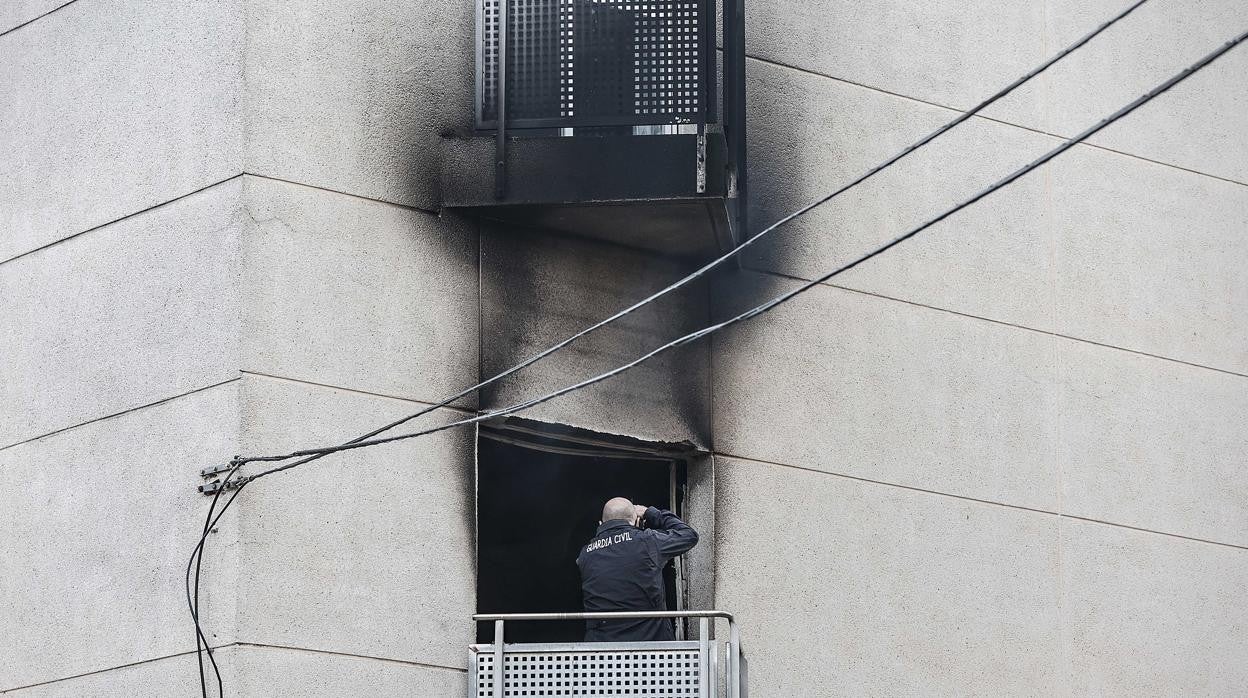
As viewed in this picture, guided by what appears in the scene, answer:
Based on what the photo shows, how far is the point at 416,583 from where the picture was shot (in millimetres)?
11844

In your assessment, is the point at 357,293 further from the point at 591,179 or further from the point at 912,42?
the point at 912,42

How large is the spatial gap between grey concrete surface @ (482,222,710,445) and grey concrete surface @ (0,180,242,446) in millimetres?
1835

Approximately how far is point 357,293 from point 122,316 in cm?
164

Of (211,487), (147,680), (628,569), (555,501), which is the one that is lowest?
(147,680)

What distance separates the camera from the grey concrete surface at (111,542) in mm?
11500

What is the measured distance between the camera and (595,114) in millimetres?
12328

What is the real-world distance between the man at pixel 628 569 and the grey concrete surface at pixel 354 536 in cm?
86

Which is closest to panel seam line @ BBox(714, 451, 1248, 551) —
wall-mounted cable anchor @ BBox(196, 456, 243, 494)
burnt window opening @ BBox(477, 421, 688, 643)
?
burnt window opening @ BBox(477, 421, 688, 643)

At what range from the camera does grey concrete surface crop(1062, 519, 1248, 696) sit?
46.5ft

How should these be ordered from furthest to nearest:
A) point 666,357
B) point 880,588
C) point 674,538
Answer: point 880,588 → point 666,357 → point 674,538

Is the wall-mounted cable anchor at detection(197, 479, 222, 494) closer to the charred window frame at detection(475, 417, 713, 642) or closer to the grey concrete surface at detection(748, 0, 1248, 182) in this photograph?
the charred window frame at detection(475, 417, 713, 642)

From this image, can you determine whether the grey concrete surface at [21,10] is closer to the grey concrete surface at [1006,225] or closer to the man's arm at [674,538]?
the grey concrete surface at [1006,225]

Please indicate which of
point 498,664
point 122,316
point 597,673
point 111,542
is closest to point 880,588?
point 597,673

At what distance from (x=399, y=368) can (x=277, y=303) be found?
92 centimetres
